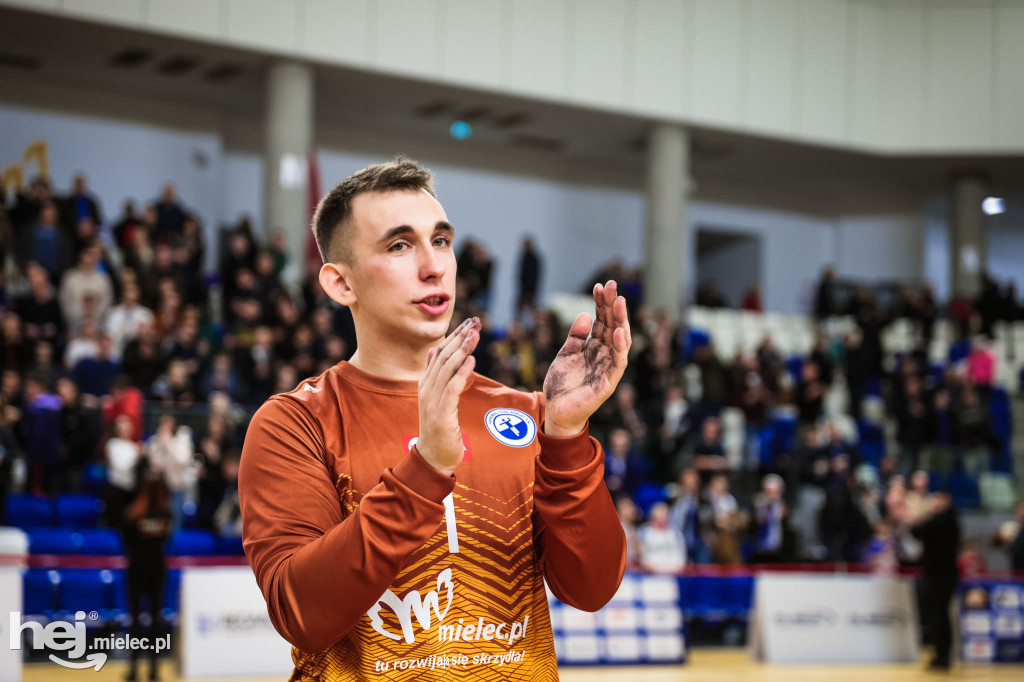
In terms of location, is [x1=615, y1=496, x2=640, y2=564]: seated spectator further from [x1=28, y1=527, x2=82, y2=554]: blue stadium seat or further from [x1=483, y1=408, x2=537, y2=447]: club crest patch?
[x1=483, y1=408, x2=537, y2=447]: club crest patch

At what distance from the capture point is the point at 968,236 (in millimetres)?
23609

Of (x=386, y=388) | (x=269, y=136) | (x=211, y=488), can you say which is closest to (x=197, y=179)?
(x=269, y=136)

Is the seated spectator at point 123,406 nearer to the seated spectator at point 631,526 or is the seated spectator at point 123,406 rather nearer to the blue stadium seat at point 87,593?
the blue stadium seat at point 87,593

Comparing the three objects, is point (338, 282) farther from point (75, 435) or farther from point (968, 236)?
point (968, 236)

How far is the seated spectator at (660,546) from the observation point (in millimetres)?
11922

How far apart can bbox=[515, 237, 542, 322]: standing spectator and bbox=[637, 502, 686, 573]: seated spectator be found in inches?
347

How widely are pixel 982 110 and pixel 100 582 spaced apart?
Result: 1921cm

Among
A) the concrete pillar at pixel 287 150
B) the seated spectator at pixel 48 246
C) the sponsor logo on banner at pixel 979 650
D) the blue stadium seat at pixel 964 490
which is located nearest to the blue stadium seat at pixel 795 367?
the blue stadium seat at pixel 964 490

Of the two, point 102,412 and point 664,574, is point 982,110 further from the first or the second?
point 102,412

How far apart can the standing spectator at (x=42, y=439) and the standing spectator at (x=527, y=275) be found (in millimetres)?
10651

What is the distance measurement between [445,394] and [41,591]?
899 cm

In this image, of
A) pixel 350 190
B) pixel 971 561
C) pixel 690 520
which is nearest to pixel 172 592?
pixel 690 520

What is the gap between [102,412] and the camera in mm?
11328

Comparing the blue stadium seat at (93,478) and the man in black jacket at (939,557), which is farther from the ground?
the blue stadium seat at (93,478)
